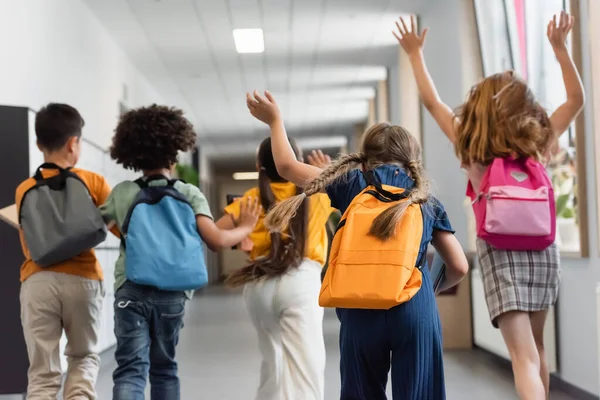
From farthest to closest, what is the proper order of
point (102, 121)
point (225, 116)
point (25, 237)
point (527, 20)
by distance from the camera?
point (225, 116), point (102, 121), point (527, 20), point (25, 237)

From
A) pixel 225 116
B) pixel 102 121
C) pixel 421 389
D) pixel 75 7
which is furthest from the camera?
pixel 225 116

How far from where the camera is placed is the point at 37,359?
2830 millimetres

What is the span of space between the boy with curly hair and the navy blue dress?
2.73 ft

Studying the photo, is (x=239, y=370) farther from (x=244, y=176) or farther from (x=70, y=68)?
(x=244, y=176)

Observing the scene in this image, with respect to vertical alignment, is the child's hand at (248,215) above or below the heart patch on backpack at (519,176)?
below

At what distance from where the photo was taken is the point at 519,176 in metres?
2.47

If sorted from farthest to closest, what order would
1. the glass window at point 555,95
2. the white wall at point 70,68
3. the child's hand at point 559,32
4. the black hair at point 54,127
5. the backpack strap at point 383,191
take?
the white wall at point 70,68 → the glass window at point 555,95 → the black hair at point 54,127 → the child's hand at point 559,32 → the backpack strap at point 383,191

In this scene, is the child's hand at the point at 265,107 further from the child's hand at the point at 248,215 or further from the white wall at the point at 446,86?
the white wall at the point at 446,86

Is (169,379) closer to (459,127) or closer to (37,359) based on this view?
(37,359)

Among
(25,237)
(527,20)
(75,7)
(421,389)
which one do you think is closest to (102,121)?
(75,7)

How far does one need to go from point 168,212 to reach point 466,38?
477 centimetres

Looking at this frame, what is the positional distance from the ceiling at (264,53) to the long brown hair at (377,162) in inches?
223

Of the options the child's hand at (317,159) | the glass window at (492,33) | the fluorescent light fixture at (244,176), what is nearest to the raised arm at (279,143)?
the child's hand at (317,159)

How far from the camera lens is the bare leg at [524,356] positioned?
2.34m
